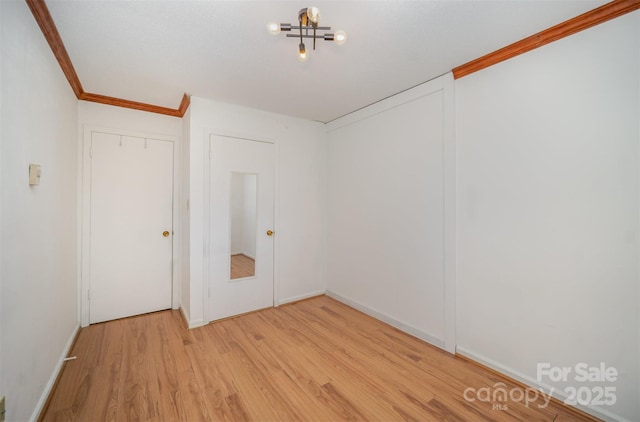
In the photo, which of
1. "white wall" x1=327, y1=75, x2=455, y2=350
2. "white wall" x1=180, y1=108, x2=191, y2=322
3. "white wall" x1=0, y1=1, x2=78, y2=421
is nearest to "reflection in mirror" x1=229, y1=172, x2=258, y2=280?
"white wall" x1=180, y1=108, x2=191, y2=322

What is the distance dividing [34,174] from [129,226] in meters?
1.64

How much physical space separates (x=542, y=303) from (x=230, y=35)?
297 cm

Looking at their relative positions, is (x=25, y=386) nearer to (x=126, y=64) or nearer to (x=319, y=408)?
(x=319, y=408)

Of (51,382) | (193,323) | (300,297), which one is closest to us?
(51,382)

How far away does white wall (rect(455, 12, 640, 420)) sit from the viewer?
1.51 meters

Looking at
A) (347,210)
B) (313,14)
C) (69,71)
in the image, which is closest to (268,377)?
(347,210)

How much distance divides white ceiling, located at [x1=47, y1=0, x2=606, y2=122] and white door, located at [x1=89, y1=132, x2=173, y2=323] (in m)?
0.67

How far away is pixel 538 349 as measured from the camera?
1835mm

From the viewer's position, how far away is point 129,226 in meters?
3.02

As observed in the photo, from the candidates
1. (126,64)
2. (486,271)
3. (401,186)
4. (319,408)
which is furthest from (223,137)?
(486,271)

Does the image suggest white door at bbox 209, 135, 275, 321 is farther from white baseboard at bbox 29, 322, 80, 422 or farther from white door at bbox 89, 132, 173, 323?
white baseboard at bbox 29, 322, 80, 422

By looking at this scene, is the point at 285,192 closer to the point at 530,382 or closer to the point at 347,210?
the point at 347,210

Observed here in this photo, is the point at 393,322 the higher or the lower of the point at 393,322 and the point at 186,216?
the lower

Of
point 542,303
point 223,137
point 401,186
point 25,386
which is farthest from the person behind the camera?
point 223,137
